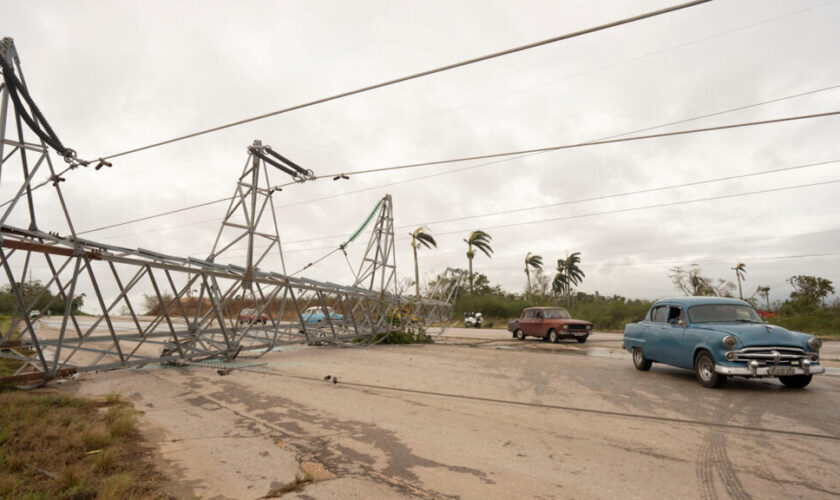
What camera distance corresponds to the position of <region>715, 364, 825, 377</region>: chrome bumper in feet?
24.7

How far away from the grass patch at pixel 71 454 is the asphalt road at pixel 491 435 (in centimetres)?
31

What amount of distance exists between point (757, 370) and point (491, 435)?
552cm

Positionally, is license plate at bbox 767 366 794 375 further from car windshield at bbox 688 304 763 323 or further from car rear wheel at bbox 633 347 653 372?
car rear wheel at bbox 633 347 653 372

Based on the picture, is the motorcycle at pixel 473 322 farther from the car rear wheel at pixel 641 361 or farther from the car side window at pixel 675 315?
the car side window at pixel 675 315

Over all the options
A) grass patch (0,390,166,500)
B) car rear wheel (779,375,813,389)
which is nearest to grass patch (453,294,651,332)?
car rear wheel (779,375,813,389)

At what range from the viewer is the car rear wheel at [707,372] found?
8023mm

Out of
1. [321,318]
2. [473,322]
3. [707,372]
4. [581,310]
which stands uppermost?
[581,310]

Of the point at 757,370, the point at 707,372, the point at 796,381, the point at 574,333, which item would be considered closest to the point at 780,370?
the point at 757,370

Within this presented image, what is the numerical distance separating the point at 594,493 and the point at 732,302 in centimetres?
783

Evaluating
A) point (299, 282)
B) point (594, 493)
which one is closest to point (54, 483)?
point (594, 493)

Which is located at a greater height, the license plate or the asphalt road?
the license plate

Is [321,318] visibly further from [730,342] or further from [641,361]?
[730,342]

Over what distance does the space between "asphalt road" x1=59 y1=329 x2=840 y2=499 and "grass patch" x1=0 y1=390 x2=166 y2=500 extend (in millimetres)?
309

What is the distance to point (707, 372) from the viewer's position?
329 inches
